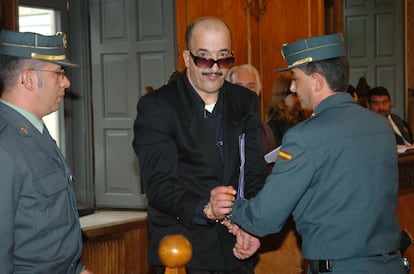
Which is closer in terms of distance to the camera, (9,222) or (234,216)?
(9,222)

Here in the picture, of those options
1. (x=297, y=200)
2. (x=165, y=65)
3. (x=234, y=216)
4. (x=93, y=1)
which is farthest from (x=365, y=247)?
(x=93, y=1)

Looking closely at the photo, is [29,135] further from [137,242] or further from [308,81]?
[137,242]

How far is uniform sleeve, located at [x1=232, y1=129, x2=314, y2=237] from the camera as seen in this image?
2609 mm

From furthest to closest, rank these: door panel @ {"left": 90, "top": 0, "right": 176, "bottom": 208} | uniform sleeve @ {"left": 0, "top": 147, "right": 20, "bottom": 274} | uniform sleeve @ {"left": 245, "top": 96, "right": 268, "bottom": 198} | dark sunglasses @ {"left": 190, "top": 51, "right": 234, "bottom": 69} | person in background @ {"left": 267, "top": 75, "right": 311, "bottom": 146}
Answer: door panel @ {"left": 90, "top": 0, "right": 176, "bottom": 208}
person in background @ {"left": 267, "top": 75, "right": 311, "bottom": 146}
uniform sleeve @ {"left": 245, "top": 96, "right": 268, "bottom": 198}
dark sunglasses @ {"left": 190, "top": 51, "right": 234, "bottom": 69}
uniform sleeve @ {"left": 0, "top": 147, "right": 20, "bottom": 274}

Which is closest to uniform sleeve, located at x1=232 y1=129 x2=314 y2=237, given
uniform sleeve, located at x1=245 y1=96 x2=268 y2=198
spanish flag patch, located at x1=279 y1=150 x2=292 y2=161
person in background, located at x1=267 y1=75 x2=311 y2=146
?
spanish flag patch, located at x1=279 y1=150 x2=292 y2=161

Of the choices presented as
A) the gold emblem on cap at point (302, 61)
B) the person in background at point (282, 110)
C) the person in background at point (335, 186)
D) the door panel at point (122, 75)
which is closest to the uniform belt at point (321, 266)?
the person in background at point (335, 186)

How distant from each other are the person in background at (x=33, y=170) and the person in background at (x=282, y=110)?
3169mm

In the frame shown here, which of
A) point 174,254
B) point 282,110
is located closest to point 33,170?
point 174,254

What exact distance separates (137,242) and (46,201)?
116 inches

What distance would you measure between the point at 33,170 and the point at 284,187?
2.76 feet

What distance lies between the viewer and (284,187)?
2.62m

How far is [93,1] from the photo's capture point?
23.2 feet

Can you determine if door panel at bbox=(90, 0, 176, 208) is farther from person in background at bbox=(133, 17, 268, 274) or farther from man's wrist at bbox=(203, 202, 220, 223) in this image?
man's wrist at bbox=(203, 202, 220, 223)

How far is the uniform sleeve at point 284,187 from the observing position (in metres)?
2.61
